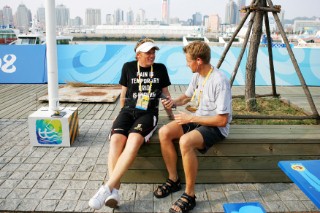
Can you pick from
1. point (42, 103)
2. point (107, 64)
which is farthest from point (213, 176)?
point (107, 64)

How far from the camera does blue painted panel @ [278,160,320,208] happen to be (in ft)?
5.24

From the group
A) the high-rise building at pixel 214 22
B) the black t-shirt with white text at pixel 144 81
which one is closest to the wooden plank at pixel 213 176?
the black t-shirt with white text at pixel 144 81

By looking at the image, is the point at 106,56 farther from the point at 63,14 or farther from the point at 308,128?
the point at 63,14

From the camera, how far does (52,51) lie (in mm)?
3865

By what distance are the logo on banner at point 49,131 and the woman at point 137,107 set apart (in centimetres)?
122

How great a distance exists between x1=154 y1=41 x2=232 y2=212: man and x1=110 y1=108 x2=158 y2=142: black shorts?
0.19 metres

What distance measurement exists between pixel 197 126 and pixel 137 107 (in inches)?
26.9

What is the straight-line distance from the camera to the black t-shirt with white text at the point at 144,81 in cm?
320

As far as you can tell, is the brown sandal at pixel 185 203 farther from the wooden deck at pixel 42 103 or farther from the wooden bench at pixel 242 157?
the wooden deck at pixel 42 103

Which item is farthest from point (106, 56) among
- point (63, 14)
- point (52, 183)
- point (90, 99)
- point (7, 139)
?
point (63, 14)

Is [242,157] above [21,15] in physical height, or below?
below

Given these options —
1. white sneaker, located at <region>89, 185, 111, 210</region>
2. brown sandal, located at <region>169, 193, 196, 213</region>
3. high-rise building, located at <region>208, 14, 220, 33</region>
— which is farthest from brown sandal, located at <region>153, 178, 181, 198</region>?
high-rise building, located at <region>208, 14, 220, 33</region>

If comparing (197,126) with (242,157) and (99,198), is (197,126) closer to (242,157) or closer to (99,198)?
(242,157)

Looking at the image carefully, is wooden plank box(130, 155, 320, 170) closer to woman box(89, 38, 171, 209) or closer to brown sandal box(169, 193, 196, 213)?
woman box(89, 38, 171, 209)
